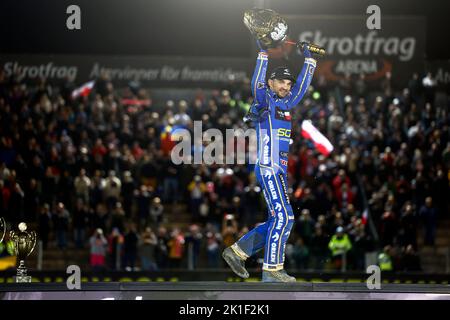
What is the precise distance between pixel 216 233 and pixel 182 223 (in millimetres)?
1821

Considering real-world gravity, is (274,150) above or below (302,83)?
below

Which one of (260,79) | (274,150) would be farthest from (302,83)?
(274,150)

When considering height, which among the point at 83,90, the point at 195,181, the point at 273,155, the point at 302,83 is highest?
the point at 83,90

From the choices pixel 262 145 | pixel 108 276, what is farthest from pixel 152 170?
pixel 262 145

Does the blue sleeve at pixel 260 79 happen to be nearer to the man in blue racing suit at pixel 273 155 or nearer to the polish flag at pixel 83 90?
the man in blue racing suit at pixel 273 155

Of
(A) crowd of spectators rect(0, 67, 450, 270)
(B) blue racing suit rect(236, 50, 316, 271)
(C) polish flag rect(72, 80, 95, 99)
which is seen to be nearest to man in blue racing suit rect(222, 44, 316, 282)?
(B) blue racing suit rect(236, 50, 316, 271)

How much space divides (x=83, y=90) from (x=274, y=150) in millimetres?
15716

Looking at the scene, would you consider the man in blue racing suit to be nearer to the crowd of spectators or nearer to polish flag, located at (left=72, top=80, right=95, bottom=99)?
the crowd of spectators

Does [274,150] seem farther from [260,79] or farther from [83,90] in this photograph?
[83,90]

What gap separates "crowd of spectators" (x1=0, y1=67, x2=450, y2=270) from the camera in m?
21.5

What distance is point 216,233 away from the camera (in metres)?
22.0

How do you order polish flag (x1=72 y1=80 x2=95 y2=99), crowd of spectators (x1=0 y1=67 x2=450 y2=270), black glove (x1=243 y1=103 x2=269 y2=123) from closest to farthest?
black glove (x1=243 y1=103 x2=269 y2=123) < crowd of spectators (x1=0 y1=67 x2=450 y2=270) < polish flag (x1=72 y1=80 x2=95 y2=99)

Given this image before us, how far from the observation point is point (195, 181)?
23062 millimetres

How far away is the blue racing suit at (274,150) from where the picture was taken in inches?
460
